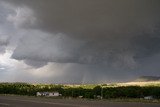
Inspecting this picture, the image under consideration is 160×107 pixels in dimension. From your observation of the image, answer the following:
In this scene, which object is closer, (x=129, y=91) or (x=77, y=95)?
(x=129, y=91)

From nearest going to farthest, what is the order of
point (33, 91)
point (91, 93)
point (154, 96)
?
point (154, 96) < point (91, 93) < point (33, 91)

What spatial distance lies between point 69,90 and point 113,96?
16.8 metres

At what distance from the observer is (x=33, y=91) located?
93.0 metres

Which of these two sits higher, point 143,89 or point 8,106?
point 143,89

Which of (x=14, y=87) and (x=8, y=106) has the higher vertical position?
(x=14, y=87)

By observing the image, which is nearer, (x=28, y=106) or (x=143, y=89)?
(x=28, y=106)

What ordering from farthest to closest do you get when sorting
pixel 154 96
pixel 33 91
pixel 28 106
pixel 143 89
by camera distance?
pixel 33 91 < pixel 143 89 < pixel 154 96 < pixel 28 106

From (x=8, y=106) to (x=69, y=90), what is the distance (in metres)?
45.2

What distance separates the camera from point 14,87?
333 feet

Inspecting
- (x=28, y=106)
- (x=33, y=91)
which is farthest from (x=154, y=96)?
(x=33, y=91)

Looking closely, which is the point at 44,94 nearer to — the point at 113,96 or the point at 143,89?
the point at 113,96

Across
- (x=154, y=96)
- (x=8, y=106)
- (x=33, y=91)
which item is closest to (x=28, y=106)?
(x=8, y=106)

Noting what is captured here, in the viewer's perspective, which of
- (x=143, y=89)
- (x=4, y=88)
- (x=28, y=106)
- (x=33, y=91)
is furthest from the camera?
(x=4, y=88)

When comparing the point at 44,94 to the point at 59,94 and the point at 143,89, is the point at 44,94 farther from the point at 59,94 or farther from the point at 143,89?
the point at 143,89
